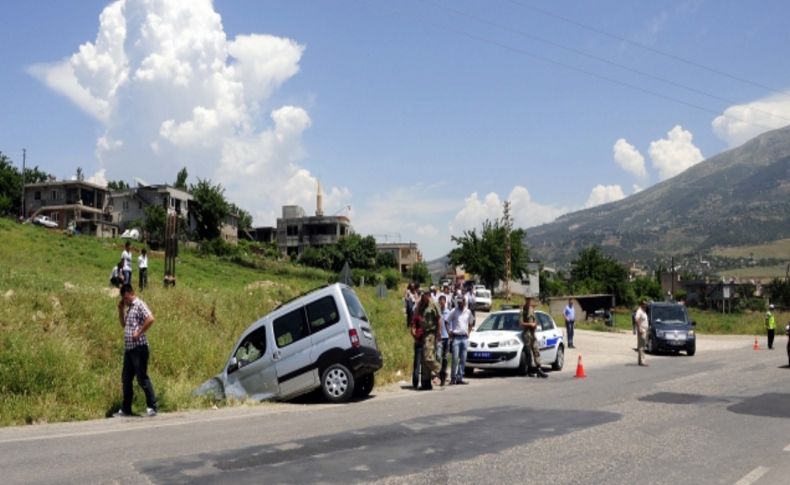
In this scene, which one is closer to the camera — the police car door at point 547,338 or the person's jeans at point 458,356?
the person's jeans at point 458,356

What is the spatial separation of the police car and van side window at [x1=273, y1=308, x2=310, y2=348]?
6.07 meters

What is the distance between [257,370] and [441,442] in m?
5.54

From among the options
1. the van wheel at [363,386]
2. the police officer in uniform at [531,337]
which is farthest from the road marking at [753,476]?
the police officer in uniform at [531,337]

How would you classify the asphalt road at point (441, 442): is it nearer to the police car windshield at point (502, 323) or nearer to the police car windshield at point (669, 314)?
the police car windshield at point (502, 323)

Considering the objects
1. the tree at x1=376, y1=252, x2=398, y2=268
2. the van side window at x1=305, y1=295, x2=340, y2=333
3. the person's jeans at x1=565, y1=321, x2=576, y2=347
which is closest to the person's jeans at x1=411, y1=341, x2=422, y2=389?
the van side window at x1=305, y1=295, x2=340, y2=333

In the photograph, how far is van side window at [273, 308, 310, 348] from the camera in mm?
12961

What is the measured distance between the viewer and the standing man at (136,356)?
10.6m

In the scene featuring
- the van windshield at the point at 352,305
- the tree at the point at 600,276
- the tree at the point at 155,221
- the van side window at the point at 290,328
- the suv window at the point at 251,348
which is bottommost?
the suv window at the point at 251,348

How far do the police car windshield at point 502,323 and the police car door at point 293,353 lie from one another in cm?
728

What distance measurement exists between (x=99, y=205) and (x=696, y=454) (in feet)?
282

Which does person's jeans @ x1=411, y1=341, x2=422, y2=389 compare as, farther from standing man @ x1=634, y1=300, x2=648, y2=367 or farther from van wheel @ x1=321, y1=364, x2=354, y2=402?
standing man @ x1=634, y1=300, x2=648, y2=367

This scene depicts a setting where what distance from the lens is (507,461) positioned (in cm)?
745

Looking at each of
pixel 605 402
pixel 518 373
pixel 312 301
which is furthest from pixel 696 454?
pixel 518 373

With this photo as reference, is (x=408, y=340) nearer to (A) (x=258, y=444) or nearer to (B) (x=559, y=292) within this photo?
(A) (x=258, y=444)
